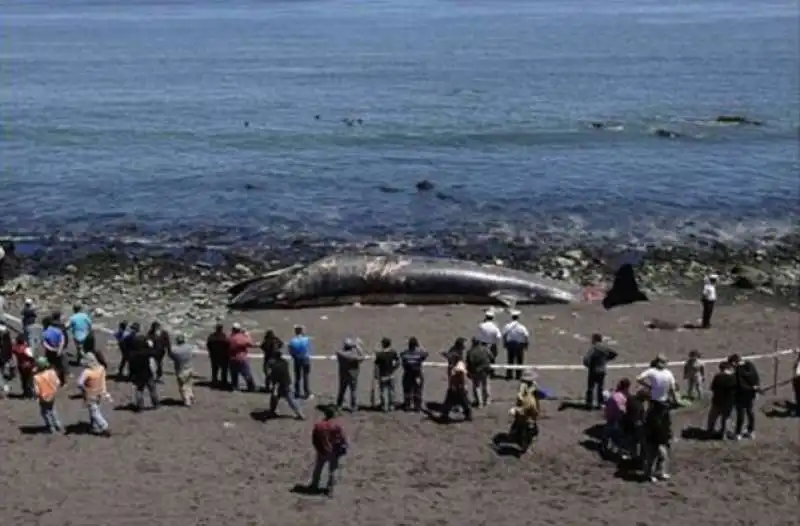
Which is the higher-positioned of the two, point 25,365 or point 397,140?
point 25,365

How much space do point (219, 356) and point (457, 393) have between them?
626 centimetres

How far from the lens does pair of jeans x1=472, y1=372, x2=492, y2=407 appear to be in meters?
29.4

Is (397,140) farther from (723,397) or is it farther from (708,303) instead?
(723,397)

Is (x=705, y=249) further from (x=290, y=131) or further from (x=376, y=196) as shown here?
(x=290, y=131)

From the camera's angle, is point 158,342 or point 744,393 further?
point 158,342

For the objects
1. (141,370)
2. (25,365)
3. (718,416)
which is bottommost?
(718,416)

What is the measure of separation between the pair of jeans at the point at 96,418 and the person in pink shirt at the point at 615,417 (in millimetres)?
10602

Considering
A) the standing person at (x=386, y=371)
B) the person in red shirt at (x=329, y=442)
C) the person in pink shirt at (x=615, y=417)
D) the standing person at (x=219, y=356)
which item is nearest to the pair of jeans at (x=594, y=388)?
the person in pink shirt at (x=615, y=417)

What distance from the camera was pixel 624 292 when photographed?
4228 cm

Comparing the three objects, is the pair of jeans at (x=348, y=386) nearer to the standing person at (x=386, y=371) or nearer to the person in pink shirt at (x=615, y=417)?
the standing person at (x=386, y=371)

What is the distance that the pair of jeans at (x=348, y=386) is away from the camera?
28.8 metres

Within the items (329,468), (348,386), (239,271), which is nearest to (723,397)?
(348,386)

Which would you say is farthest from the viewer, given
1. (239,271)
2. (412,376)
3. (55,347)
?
(239,271)

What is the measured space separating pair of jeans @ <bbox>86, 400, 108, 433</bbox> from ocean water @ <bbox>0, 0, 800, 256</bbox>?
25560 millimetres
